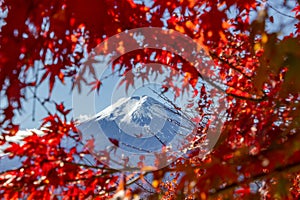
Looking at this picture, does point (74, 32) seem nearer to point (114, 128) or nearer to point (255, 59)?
point (255, 59)

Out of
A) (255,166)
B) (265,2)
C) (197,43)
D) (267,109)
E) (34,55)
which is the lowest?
(255,166)

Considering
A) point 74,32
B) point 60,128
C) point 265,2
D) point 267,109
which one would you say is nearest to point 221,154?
point 267,109

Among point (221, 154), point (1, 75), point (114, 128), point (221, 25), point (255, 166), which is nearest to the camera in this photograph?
point (255, 166)

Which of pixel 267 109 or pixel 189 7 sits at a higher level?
pixel 189 7

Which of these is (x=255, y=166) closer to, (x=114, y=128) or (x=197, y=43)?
(x=197, y=43)

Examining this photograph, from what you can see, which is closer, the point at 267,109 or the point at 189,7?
the point at 267,109

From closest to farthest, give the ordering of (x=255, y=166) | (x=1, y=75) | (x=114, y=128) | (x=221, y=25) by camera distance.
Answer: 1. (x=255, y=166)
2. (x=1, y=75)
3. (x=221, y=25)
4. (x=114, y=128)

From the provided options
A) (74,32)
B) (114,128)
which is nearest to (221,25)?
(74,32)

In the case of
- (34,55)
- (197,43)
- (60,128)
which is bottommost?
(60,128)

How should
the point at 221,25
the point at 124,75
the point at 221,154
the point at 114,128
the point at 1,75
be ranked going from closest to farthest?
the point at 221,154, the point at 1,75, the point at 221,25, the point at 124,75, the point at 114,128
